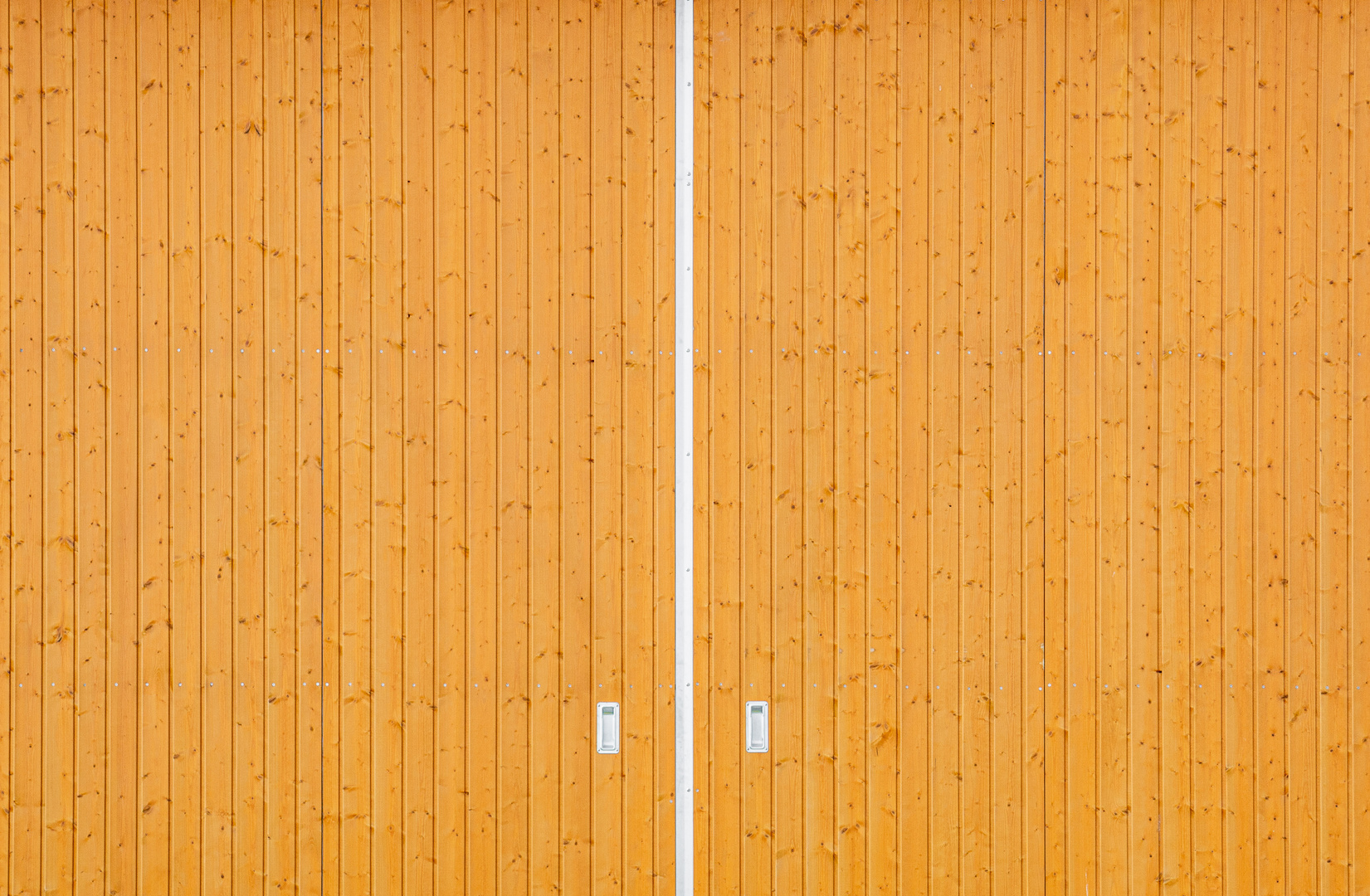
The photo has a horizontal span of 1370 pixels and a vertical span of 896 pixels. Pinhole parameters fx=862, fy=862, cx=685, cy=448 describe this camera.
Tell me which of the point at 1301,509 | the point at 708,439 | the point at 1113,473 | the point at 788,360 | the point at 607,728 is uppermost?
the point at 788,360

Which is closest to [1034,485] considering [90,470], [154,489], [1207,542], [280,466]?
[1207,542]

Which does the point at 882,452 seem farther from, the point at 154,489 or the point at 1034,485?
the point at 154,489

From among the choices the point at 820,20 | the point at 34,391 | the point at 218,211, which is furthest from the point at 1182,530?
the point at 34,391

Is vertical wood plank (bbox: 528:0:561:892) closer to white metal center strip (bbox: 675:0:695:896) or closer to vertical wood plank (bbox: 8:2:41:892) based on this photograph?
white metal center strip (bbox: 675:0:695:896)

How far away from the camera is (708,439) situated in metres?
2.28

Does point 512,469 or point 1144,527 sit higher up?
point 512,469

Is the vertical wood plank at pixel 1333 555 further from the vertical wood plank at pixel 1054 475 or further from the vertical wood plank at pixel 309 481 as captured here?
the vertical wood plank at pixel 309 481

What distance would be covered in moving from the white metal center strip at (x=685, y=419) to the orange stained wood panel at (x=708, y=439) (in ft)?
0.12

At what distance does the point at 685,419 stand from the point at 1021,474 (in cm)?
90

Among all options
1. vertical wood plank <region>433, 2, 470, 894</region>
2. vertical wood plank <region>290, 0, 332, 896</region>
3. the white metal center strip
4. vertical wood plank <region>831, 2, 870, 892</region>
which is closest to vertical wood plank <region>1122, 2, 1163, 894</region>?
vertical wood plank <region>831, 2, 870, 892</region>

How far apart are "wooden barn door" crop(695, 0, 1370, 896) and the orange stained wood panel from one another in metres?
0.01

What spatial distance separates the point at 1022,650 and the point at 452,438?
1604 millimetres

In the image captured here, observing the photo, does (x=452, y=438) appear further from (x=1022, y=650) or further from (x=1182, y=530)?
(x=1182, y=530)

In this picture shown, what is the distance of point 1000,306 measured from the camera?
2.29m
